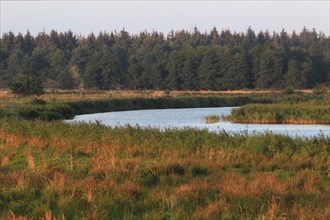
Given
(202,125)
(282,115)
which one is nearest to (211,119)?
(202,125)

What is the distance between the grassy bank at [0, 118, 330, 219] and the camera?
38.0ft

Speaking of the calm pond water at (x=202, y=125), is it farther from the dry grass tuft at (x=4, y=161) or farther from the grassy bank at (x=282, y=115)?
the dry grass tuft at (x=4, y=161)

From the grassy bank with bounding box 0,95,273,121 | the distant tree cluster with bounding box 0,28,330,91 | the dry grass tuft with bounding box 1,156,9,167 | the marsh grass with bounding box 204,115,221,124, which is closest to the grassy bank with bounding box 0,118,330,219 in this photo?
the dry grass tuft with bounding box 1,156,9,167

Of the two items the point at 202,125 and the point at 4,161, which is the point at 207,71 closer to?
the point at 202,125

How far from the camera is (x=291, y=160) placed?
61.1 feet

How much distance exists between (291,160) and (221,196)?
662 cm

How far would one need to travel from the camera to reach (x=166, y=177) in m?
15.1

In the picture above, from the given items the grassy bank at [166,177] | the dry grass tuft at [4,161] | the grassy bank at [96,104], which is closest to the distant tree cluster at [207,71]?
the grassy bank at [96,104]

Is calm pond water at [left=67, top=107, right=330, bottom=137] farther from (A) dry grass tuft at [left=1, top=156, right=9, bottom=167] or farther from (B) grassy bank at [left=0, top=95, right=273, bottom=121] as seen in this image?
(A) dry grass tuft at [left=1, top=156, right=9, bottom=167]

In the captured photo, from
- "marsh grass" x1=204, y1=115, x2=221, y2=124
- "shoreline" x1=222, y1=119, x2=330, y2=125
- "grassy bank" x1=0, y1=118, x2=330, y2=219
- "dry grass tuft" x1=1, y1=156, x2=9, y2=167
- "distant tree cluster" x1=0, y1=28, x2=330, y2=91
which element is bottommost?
"shoreline" x1=222, y1=119, x2=330, y2=125

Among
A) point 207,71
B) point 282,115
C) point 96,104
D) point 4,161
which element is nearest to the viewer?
point 4,161

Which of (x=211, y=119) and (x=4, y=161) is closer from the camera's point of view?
(x=4, y=161)

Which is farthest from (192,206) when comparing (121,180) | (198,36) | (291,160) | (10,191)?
(198,36)

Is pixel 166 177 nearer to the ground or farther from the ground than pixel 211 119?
farther from the ground
